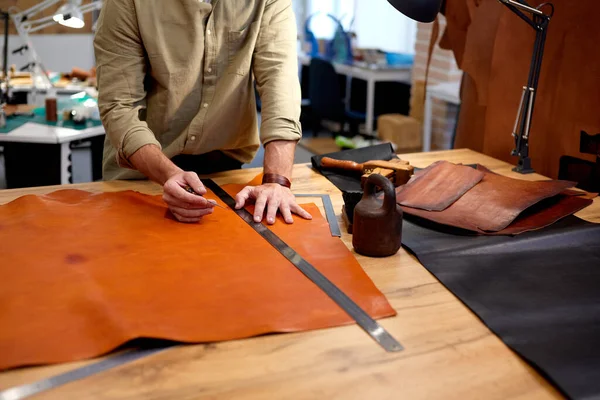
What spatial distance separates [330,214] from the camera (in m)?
1.50

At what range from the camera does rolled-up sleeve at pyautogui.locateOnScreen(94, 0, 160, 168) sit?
1.64m

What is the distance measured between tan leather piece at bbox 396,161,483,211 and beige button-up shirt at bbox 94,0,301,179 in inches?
14.5

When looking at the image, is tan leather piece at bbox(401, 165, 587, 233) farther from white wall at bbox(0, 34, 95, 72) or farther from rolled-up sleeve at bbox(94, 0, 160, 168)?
white wall at bbox(0, 34, 95, 72)

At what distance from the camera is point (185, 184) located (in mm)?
1443

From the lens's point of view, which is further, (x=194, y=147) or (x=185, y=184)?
(x=194, y=147)

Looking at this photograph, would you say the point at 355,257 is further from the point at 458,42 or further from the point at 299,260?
the point at 458,42

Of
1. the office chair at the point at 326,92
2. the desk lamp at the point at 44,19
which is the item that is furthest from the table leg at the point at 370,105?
the desk lamp at the point at 44,19

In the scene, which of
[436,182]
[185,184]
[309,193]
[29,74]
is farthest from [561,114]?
[29,74]

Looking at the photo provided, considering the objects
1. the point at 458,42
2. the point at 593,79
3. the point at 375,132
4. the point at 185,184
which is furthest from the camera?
the point at 375,132

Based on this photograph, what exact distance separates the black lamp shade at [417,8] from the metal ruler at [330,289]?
633 mm

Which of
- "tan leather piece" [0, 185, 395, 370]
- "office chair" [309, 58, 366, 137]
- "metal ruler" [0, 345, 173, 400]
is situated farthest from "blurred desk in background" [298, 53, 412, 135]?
"metal ruler" [0, 345, 173, 400]

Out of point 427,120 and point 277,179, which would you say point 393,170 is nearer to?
point 277,179

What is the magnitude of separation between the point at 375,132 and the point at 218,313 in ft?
16.0

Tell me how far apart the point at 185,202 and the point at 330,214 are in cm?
35
